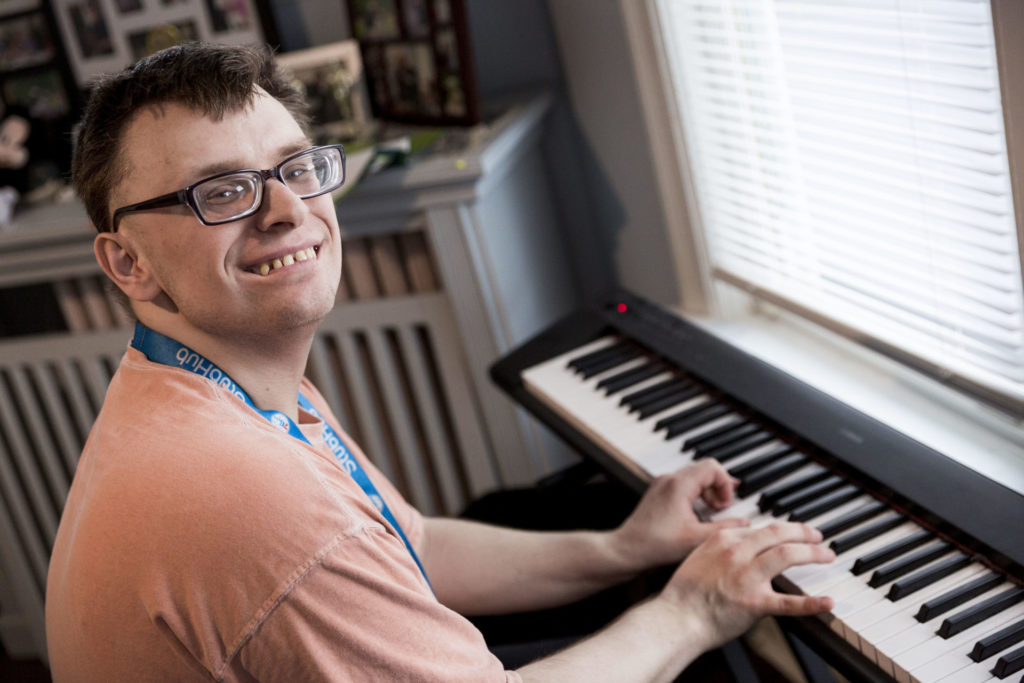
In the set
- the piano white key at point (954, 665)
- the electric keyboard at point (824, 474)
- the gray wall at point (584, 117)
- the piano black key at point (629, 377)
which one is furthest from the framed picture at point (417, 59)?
the piano white key at point (954, 665)

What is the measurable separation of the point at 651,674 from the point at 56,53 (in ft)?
7.34

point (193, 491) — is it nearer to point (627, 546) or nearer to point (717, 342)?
point (627, 546)

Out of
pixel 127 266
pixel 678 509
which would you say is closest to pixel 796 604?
pixel 678 509

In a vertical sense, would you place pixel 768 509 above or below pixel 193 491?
below

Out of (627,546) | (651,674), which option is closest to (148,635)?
(651,674)

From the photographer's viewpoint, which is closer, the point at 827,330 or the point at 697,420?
the point at 697,420

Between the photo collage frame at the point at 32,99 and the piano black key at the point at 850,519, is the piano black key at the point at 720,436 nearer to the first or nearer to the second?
the piano black key at the point at 850,519

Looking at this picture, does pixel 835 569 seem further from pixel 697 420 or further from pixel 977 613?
pixel 697 420

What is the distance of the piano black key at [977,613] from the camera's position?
107 cm

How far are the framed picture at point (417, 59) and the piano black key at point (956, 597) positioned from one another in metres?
1.47

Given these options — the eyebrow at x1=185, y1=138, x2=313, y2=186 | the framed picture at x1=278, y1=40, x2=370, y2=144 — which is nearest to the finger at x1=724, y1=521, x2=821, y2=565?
the eyebrow at x1=185, y1=138, x2=313, y2=186

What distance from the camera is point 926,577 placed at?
3.76 ft

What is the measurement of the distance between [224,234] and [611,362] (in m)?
0.86

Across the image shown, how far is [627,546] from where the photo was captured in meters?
1.46
